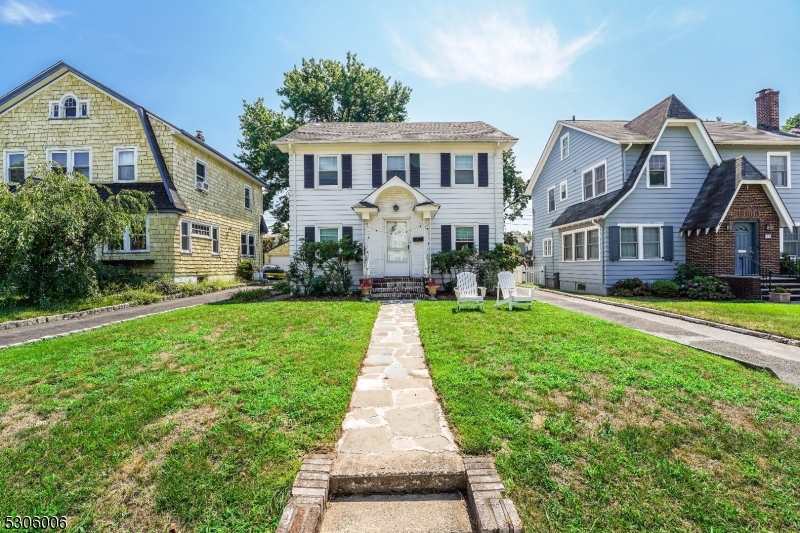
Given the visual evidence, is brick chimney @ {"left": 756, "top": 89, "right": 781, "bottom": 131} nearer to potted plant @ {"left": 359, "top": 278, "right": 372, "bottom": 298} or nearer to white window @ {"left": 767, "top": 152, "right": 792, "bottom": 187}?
white window @ {"left": 767, "top": 152, "right": 792, "bottom": 187}

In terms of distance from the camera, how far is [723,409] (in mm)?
3557

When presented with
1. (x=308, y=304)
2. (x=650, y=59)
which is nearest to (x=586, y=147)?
(x=650, y=59)

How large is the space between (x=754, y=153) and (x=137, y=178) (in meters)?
26.8

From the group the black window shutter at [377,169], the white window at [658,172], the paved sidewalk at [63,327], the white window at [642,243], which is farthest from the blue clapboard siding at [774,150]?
the paved sidewalk at [63,327]

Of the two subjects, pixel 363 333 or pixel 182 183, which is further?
pixel 182 183

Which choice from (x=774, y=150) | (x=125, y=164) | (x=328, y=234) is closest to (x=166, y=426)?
(x=328, y=234)

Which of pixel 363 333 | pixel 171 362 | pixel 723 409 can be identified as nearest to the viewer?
pixel 723 409

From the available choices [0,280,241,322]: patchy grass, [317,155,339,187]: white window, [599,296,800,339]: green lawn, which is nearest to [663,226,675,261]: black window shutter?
[599,296,800,339]: green lawn

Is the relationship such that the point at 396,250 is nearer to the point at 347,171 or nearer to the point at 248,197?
the point at 347,171

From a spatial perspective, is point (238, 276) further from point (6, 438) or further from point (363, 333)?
point (6, 438)

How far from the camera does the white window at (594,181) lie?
51.4ft

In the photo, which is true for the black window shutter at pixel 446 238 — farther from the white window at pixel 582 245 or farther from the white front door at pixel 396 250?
the white window at pixel 582 245

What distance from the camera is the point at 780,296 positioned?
11.5 metres

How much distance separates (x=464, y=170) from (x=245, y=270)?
13865 mm
